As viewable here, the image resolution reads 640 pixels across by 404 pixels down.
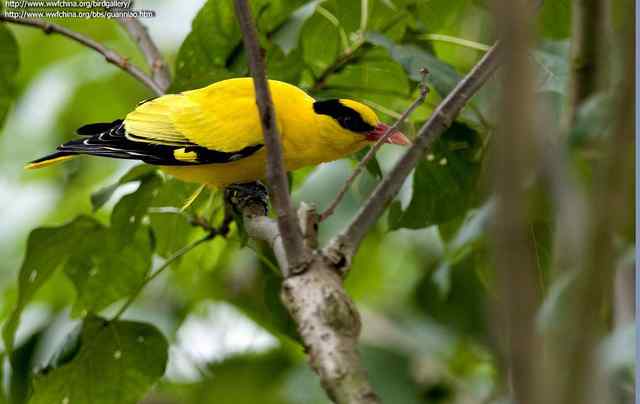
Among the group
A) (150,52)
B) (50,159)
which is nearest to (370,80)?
(150,52)

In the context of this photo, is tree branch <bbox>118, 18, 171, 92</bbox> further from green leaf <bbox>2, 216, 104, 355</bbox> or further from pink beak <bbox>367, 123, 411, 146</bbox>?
pink beak <bbox>367, 123, 411, 146</bbox>

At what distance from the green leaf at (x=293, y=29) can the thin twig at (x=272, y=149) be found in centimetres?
95

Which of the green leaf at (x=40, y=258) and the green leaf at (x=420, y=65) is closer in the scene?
the green leaf at (x=420, y=65)

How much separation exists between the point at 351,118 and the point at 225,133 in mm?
358

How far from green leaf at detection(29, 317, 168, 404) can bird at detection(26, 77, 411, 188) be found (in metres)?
0.45

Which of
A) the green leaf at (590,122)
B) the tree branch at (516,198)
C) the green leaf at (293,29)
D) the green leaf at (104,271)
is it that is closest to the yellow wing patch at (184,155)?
the green leaf at (104,271)

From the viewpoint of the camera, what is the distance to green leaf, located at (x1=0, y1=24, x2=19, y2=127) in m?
2.53

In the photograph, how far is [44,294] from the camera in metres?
3.19

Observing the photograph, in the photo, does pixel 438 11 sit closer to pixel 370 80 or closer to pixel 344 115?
pixel 370 80

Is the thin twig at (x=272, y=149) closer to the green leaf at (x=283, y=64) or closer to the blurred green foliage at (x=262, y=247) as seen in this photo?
the blurred green foliage at (x=262, y=247)

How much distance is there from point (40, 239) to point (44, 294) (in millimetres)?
885

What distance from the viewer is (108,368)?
7.86 feet

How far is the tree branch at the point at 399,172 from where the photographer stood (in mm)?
1642

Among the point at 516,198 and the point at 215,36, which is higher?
the point at 516,198
